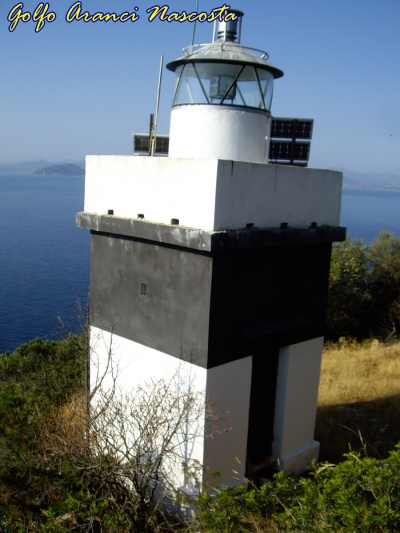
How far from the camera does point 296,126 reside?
278 inches

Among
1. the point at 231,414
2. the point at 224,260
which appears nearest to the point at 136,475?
the point at 231,414

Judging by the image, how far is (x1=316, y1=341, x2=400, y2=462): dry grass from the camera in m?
8.55

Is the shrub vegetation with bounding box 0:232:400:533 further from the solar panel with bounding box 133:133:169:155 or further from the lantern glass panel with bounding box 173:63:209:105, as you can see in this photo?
the lantern glass panel with bounding box 173:63:209:105

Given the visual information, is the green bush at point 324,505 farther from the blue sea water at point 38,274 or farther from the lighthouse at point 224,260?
the blue sea water at point 38,274

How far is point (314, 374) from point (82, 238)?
4619cm

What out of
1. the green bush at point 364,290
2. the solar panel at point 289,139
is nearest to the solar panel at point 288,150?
the solar panel at point 289,139

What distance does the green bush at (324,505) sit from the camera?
3664mm

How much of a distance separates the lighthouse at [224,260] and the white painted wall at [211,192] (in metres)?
0.02

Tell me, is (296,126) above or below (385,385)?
above

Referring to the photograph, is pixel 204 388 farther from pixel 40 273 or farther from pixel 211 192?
pixel 40 273

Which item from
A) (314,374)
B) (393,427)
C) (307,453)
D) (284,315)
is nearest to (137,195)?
(284,315)

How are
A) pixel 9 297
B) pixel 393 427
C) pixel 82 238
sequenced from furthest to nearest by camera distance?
pixel 82 238, pixel 9 297, pixel 393 427

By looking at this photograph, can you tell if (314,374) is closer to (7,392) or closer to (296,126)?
(296,126)

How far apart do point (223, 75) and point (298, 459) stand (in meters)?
5.26
